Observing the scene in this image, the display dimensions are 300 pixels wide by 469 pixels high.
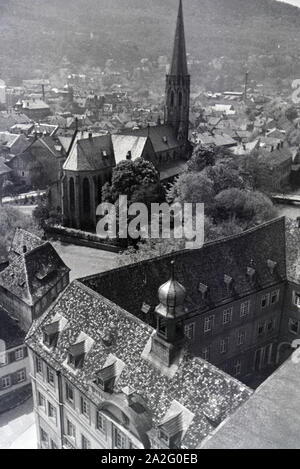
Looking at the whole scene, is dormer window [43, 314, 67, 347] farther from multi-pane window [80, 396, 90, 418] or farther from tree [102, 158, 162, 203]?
tree [102, 158, 162, 203]

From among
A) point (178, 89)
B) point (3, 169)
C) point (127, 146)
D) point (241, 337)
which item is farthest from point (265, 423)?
point (3, 169)

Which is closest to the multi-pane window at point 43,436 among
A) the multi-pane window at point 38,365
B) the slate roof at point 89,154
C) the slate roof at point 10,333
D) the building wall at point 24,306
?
the multi-pane window at point 38,365

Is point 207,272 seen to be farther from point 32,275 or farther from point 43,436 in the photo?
point 32,275

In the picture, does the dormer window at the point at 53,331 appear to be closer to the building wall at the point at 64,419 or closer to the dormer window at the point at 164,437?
the building wall at the point at 64,419

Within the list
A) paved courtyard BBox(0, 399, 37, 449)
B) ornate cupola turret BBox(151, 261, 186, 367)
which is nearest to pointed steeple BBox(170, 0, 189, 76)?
paved courtyard BBox(0, 399, 37, 449)

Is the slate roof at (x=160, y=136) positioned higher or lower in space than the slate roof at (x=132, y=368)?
higher

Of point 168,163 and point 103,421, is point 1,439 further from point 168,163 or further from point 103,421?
point 168,163
